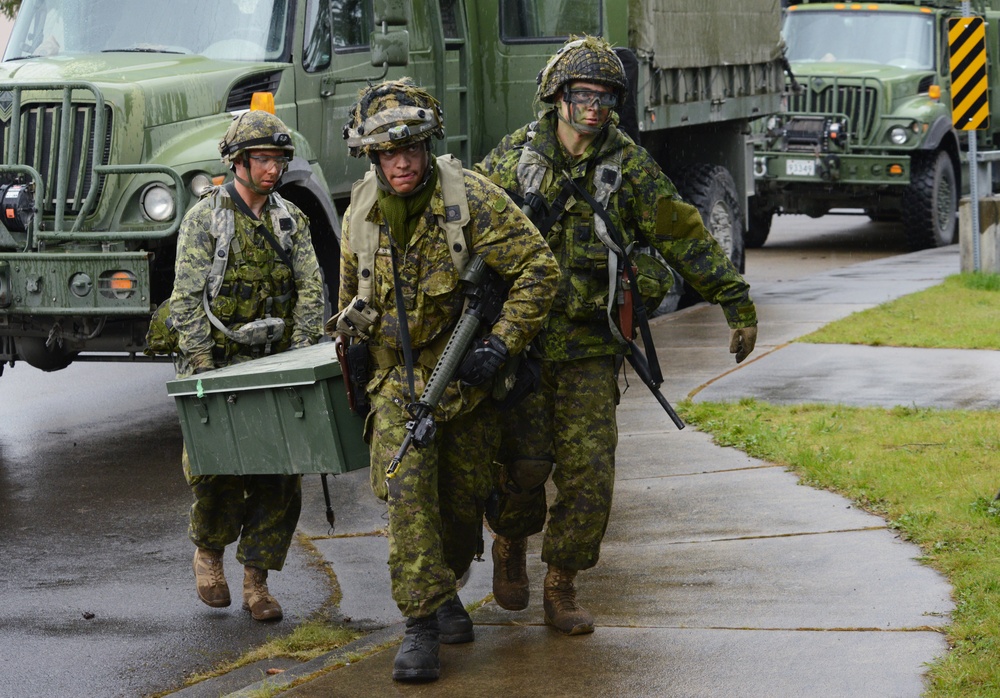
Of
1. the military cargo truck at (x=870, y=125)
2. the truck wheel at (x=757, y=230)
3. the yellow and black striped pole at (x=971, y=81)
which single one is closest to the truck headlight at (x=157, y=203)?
the yellow and black striped pole at (x=971, y=81)

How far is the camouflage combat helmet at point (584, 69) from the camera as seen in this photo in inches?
213

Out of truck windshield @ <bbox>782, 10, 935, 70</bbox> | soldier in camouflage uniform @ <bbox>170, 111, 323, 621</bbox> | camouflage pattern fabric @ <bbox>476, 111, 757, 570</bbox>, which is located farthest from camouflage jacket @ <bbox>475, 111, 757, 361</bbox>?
truck windshield @ <bbox>782, 10, 935, 70</bbox>

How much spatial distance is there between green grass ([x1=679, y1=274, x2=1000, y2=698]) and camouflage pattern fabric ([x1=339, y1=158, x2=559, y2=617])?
157 cm

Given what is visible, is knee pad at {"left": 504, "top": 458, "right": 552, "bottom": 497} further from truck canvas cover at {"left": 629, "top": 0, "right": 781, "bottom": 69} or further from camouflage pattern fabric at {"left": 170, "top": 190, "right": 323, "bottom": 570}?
truck canvas cover at {"left": 629, "top": 0, "right": 781, "bottom": 69}

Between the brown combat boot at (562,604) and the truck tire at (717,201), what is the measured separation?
832 cm

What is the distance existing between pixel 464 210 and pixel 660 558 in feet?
6.44

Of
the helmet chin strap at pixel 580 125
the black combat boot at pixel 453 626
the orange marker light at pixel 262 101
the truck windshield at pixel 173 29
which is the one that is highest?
the truck windshield at pixel 173 29

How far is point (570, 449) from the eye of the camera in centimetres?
541

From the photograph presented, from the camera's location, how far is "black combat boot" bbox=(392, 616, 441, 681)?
4.93 meters

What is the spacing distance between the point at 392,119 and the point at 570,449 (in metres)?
1.30

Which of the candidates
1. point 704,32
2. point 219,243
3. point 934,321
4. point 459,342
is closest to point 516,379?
point 459,342

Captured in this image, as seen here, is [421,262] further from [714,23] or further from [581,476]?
[714,23]

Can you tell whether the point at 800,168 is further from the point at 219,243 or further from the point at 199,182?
the point at 219,243

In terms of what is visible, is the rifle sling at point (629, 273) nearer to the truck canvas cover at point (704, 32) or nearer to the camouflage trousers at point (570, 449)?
the camouflage trousers at point (570, 449)
